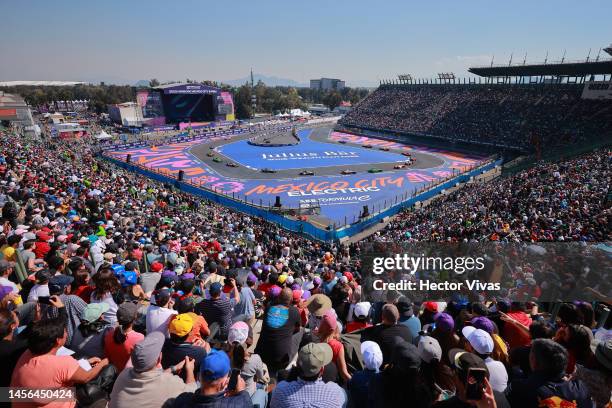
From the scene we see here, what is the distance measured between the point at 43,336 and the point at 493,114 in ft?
245

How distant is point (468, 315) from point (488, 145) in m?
60.7

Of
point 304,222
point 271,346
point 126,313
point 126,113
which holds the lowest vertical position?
point 304,222

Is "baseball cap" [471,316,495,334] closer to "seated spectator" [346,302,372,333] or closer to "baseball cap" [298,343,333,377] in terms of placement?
"seated spectator" [346,302,372,333]

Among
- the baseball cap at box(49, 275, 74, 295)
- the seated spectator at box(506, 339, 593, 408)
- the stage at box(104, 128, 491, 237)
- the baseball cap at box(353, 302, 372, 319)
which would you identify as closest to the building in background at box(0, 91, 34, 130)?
the stage at box(104, 128, 491, 237)

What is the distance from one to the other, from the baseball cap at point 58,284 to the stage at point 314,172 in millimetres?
21015

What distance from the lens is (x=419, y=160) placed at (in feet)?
186

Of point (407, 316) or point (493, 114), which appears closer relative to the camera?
point (407, 316)

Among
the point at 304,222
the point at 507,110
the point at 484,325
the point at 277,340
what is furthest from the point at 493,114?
the point at 277,340

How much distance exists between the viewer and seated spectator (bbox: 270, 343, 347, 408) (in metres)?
3.86

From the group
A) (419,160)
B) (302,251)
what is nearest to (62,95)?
(419,160)

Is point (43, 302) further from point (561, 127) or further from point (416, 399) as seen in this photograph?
point (561, 127)

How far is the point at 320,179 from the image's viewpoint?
44938 millimetres

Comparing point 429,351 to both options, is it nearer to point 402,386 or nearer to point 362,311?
point 402,386

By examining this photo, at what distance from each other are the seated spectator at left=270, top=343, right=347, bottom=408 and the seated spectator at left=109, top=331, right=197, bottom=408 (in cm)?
119
